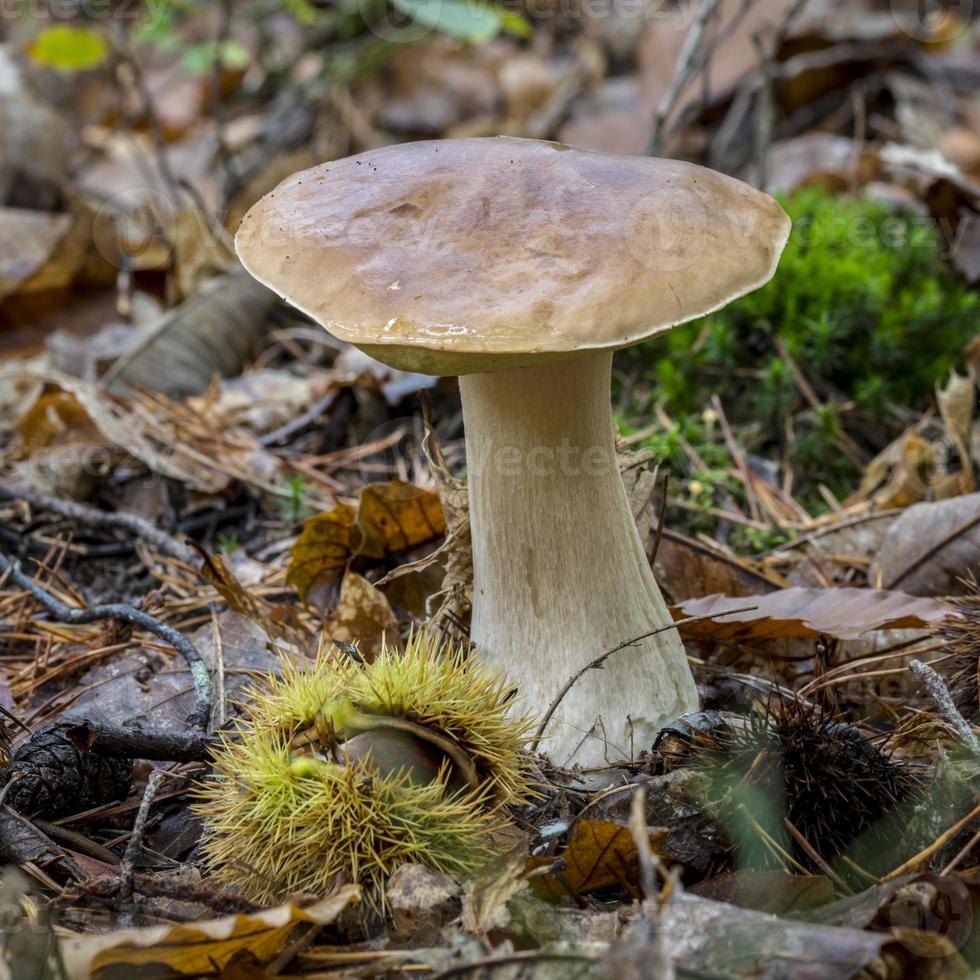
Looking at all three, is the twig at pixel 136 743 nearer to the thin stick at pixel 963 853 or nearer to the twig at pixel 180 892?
the twig at pixel 180 892

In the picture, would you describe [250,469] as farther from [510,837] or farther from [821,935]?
[821,935]

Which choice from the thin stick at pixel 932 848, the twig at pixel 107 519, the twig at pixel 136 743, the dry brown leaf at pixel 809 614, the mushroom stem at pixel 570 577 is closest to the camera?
the thin stick at pixel 932 848

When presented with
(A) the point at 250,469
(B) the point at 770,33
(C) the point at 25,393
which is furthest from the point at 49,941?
(B) the point at 770,33

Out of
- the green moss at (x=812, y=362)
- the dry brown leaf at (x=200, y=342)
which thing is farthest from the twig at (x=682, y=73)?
the dry brown leaf at (x=200, y=342)

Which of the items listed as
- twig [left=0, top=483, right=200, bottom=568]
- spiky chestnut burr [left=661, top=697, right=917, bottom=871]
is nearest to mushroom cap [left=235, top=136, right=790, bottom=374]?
spiky chestnut burr [left=661, top=697, right=917, bottom=871]

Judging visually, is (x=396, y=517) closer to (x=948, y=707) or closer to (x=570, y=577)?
(x=570, y=577)

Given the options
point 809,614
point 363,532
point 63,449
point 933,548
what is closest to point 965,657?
point 809,614
